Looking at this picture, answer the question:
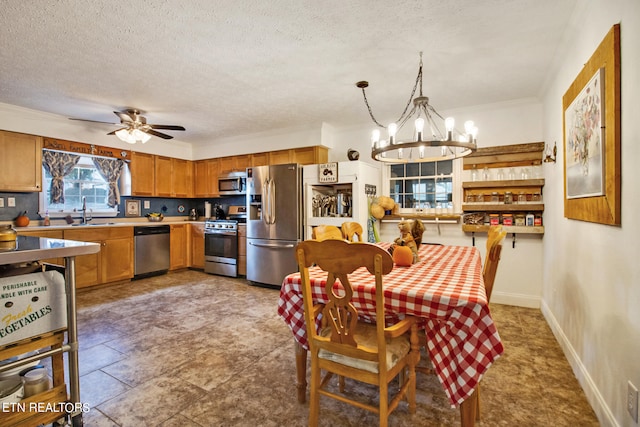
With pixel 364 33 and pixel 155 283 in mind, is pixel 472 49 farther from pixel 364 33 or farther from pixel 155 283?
pixel 155 283

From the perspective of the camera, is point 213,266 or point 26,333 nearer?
point 26,333

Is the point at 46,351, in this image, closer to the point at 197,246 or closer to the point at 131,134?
the point at 131,134

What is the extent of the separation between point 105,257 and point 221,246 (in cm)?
162

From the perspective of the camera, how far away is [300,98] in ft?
12.1

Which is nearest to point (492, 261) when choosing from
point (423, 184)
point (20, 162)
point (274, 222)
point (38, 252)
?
point (38, 252)

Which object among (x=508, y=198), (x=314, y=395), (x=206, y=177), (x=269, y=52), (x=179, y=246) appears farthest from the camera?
(x=206, y=177)

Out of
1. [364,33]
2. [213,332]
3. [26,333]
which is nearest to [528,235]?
[364,33]

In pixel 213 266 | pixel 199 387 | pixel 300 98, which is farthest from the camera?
pixel 213 266

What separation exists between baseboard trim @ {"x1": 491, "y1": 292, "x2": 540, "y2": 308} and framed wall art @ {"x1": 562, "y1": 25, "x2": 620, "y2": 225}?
1.75m

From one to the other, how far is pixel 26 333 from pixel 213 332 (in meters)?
1.58

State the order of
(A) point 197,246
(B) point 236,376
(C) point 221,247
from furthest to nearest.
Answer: (A) point 197,246
(C) point 221,247
(B) point 236,376

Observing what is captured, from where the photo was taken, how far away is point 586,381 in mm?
1899

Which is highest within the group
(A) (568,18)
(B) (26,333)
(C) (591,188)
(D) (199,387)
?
(A) (568,18)

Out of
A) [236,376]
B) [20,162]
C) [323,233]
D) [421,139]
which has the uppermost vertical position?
[20,162]
